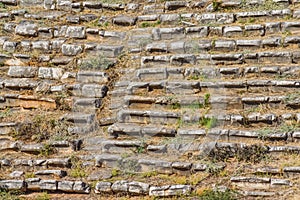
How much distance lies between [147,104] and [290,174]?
2.85 m

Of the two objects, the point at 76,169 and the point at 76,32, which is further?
the point at 76,32

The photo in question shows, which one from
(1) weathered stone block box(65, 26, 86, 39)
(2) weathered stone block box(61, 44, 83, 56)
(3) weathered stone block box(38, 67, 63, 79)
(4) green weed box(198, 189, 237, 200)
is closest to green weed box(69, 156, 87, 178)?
(4) green weed box(198, 189, 237, 200)

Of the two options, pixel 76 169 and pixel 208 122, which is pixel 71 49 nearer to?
pixel 76 169

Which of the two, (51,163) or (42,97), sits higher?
(42,97)

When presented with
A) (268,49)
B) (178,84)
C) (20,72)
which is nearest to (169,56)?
(178,84)

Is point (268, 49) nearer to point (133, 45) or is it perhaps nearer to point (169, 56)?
point (169, 56)

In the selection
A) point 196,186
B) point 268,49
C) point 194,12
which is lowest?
point 196,186

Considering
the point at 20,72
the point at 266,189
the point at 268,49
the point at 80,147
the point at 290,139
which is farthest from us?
the point at 20,72

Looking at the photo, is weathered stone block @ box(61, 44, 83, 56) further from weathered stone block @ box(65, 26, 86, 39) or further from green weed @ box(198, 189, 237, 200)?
green weed @ box(198, 189, 237, 200)

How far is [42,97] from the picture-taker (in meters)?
10.9

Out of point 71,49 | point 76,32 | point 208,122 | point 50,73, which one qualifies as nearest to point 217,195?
point 208,122

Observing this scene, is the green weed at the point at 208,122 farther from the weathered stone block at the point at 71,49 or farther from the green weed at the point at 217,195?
the weathered stone block at the point at 71,49

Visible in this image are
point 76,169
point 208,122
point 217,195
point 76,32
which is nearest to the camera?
point 217,195

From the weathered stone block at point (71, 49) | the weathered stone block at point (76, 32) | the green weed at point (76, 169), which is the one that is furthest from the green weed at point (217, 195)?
the weathered stone block at point (76, 32)
